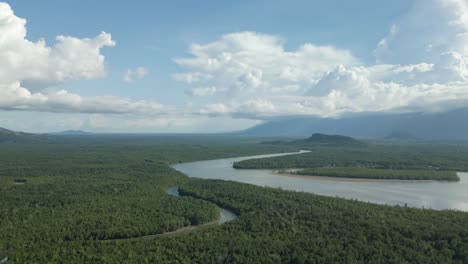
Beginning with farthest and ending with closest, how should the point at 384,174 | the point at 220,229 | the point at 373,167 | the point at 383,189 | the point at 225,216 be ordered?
the point at 373,167, the point at 384,174, the point at 383,189, the point at 225,216, the point at 220,229

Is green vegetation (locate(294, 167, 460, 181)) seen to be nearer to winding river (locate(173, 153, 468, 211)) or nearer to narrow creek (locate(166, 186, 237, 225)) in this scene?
winding river (locate(173, 153, 468, 211))

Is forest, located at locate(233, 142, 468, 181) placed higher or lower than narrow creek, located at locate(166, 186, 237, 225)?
higher

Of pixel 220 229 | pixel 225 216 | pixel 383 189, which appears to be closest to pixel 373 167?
pixel 383 189

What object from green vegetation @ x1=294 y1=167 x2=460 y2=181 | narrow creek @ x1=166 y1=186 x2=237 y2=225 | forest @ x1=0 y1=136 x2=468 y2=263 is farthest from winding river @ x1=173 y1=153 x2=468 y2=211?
narrow creek @ x1=166 y1=186 x2=237 y2=225

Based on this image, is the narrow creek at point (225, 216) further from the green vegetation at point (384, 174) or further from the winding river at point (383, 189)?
the green vegetation at point (384, 174)

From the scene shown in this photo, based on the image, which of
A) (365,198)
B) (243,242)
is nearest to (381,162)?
(365,198)

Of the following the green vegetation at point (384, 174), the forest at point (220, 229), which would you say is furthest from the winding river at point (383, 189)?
the forest at point (220, 229)

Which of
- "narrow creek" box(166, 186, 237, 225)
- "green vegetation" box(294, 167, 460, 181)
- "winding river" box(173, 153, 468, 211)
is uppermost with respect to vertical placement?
"green vegetation" box(294, 167, 460, 181)

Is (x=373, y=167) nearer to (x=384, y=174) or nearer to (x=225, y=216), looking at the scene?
(x=384, y=174)

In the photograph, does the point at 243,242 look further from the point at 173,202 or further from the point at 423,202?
the point at 423,202
